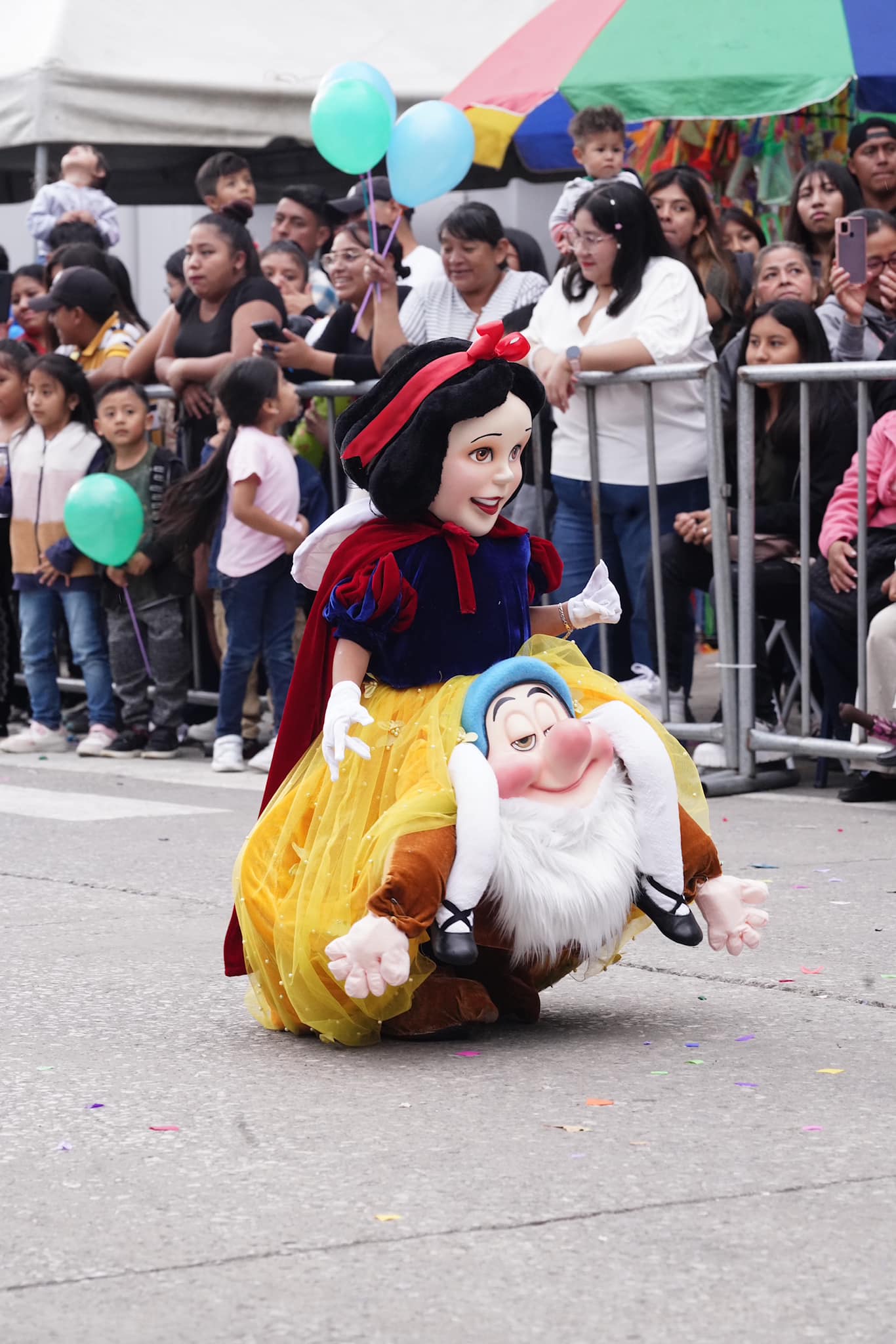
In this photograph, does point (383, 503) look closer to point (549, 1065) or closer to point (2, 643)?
point (549, 1065)

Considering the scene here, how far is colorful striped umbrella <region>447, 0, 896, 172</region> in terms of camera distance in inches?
347

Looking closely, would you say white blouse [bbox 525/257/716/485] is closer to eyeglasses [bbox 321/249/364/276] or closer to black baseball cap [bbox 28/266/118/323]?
eyeglasses [bbox 321/249/364/276]

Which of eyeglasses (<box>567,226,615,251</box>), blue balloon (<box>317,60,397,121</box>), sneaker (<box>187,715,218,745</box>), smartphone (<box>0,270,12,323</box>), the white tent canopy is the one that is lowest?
sneaker (<box>187,715,218,745</box>)

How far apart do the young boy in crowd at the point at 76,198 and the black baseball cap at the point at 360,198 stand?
4.74 feet

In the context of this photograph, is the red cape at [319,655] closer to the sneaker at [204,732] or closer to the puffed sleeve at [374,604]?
the puffed sleeve at [374,604]

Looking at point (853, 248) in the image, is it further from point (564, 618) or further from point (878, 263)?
point (564, 618)

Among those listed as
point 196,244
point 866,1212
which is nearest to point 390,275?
point 196,244

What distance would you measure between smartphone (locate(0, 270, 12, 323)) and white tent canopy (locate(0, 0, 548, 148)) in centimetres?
81

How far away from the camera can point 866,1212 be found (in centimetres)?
283

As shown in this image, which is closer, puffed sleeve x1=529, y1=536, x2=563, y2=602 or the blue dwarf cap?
the blue dwarf cap

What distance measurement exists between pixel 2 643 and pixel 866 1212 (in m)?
7.51

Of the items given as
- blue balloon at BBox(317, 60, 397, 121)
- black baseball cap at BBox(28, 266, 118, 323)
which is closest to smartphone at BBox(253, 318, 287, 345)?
blue balloon at BBox(317, 60, 397, 121)

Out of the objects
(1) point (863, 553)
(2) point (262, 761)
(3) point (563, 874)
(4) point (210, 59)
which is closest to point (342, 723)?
(3) point (563, 874)

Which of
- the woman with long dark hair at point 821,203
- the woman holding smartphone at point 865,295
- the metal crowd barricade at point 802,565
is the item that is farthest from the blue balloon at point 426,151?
the metal crowd barricade at point 802,565
